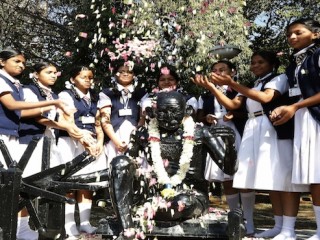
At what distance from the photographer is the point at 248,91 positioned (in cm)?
481

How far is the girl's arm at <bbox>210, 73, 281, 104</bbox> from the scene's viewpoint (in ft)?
15.3

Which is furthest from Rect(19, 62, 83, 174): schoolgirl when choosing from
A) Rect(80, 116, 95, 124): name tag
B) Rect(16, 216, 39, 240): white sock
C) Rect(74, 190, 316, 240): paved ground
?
Rect(74, 190, 316, 240): paved ground

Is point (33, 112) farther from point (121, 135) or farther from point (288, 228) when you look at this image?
point (288, 228)

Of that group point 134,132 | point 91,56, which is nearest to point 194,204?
point 134,132

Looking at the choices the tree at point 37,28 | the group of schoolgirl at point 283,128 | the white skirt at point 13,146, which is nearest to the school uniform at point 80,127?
the white skirt at point 13,146

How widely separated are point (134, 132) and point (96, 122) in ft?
4.30

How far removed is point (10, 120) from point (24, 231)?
1.10 meters

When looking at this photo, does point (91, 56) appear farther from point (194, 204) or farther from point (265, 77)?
point (194, 204)

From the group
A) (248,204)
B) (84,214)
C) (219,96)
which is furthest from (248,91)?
(84,214)

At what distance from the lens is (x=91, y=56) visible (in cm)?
957

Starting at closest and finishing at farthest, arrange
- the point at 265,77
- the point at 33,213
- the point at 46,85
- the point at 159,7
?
the point at 33,213 < the point at 265,77 < the point at 46,85 < the point at 159,7

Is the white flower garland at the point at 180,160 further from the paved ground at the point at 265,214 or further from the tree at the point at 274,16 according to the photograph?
the tree at the point at 274,16

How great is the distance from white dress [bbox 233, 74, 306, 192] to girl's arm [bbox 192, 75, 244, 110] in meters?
0.13

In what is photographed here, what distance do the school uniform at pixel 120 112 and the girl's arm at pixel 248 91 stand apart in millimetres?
1430
